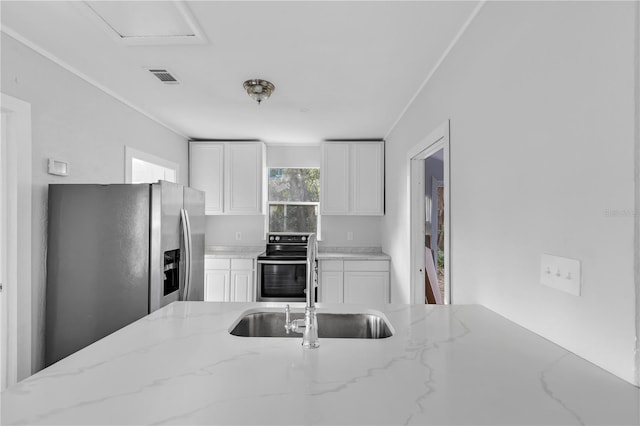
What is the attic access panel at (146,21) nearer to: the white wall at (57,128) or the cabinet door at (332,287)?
the white wall at (57,128)

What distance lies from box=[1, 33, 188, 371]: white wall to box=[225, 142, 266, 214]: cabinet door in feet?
4.96

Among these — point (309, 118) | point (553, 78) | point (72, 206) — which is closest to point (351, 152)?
point (309, 118)

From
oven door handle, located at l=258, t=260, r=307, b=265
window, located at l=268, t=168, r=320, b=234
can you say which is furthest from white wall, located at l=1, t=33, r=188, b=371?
window, located at l=268, t=168, r=320, b=234

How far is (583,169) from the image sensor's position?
1021 mm

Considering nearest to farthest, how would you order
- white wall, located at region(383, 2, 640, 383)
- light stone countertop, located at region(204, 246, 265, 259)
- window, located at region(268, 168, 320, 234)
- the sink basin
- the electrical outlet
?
1. white wall, located at region(383, 2, 640, 383)
2. the electrical outlet
3. the sink basin
4. light stone countertop, located at region(204, 246, 265, 259)
5. window, located at region(268, 168, 320, 234)

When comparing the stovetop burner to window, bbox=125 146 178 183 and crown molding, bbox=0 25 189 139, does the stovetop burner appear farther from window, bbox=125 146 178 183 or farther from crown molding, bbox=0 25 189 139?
crown molding, bbox=0 25 189 139

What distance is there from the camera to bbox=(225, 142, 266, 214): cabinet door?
452 cm

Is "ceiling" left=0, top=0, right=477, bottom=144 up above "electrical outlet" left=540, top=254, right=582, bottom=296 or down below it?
above

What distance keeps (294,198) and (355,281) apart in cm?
144

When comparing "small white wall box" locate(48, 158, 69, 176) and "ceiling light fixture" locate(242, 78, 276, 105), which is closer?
"small white wall box" locate(48, 158, 69, 176)

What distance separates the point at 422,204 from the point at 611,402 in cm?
240

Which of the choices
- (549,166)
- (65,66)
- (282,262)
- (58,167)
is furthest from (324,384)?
(282,262)

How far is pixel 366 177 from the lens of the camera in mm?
4488

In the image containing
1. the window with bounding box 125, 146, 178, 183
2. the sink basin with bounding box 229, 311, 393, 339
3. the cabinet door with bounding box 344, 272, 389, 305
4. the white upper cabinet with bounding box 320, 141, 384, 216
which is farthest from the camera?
the white upper cabinet with bounding box 320, 141, 384, 216
